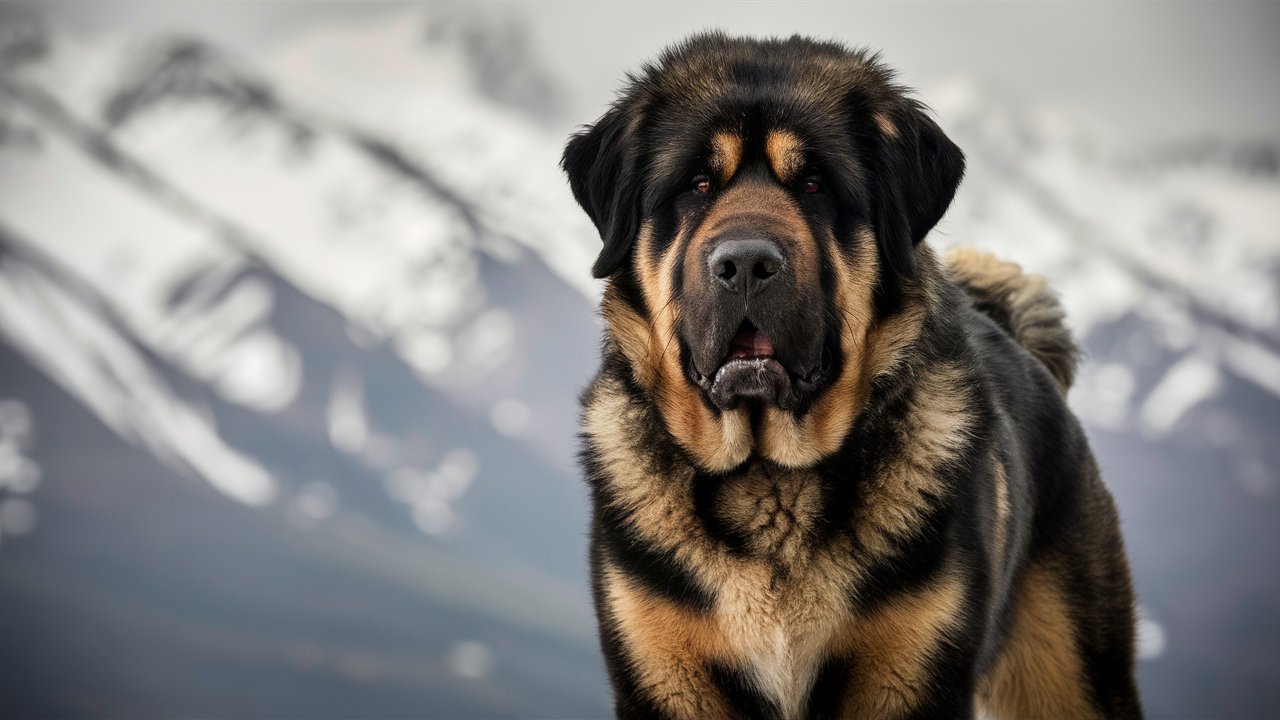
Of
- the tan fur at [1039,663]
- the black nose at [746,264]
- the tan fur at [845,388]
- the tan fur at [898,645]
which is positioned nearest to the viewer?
the black nose at [746,264]

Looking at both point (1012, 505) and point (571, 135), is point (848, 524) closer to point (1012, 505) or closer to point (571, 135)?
point (1012, 505)

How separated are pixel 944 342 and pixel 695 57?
1.28 meters

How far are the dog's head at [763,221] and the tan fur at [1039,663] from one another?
1397mm

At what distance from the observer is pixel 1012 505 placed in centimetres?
468

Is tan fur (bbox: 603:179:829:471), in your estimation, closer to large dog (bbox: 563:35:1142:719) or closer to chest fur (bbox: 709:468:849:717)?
large dog (bbox: 563:35:1142:719)

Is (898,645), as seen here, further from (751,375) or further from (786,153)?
(786,153)

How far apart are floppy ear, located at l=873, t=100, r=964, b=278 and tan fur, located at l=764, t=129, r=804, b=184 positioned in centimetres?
28

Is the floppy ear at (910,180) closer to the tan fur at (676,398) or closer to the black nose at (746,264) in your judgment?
the black nose at (746,264)

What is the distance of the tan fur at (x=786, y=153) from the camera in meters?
4.26

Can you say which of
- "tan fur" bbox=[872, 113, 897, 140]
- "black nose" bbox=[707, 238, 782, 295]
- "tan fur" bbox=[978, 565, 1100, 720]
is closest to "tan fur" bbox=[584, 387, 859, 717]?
"black nose" bbox=[707, 238, 782, 295]

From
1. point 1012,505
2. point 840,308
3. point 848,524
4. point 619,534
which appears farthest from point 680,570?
point 1012,505

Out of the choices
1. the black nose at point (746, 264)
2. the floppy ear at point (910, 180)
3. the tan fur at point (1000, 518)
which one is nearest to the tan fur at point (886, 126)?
the floppy ear at point (910, 180)

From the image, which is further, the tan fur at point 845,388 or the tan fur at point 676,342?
the tan fur at point 845,388

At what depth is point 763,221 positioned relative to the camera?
13.2 ft
